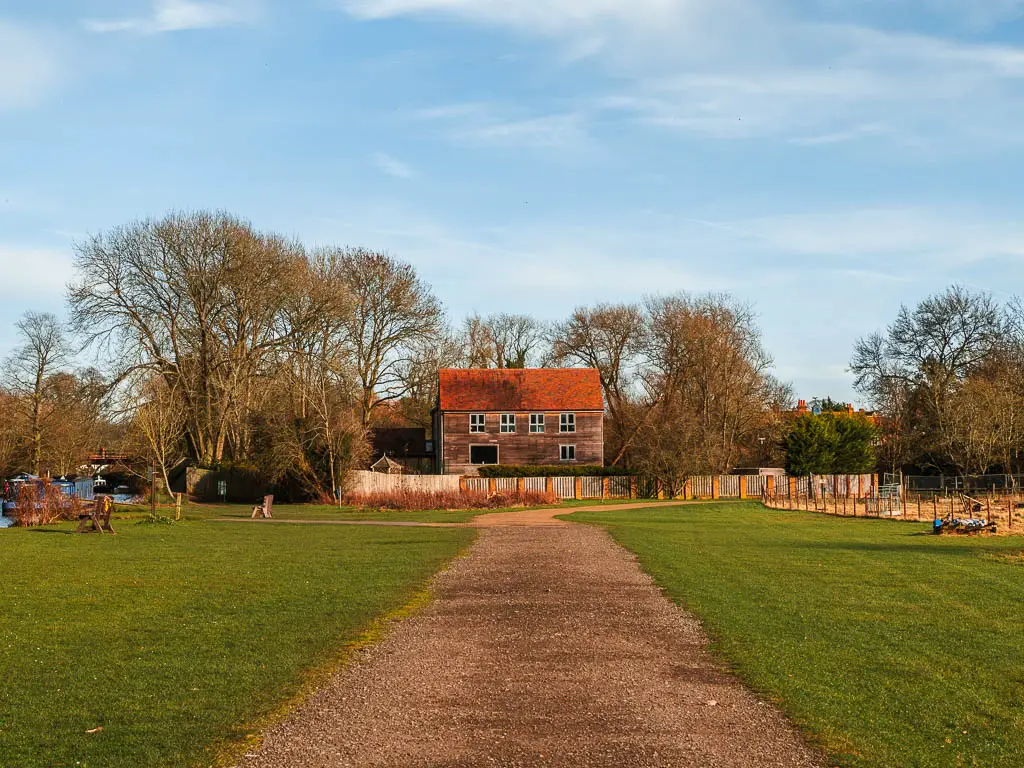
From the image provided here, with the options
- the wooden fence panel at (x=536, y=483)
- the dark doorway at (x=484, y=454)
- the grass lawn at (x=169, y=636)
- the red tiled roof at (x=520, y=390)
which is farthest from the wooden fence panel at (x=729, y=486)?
the grass lawn at (x=169, y=636)

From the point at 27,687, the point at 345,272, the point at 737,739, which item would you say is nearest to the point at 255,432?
the point at 345,272

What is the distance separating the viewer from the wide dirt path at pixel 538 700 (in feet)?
22.1

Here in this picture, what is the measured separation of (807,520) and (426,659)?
30.8 metres

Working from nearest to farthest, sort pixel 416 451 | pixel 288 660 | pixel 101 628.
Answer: pixel 288 660 < pixel 101 628 < pixel 416 451

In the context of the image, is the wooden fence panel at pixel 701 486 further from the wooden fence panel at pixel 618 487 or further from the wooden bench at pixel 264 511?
the wooden bench at pixel 264 511

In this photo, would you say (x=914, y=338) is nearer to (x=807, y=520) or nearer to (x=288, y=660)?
(x=807, y=520)

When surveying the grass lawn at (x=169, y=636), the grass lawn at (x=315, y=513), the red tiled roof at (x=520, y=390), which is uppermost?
the red tiled roof at (x=520, y=390)

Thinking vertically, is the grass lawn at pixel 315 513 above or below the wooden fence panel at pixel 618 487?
below

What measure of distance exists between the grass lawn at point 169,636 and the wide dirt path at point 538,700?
0.71 meters

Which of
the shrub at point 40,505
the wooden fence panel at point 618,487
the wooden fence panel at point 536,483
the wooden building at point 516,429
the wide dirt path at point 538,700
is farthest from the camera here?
the wooden building at point 516,429

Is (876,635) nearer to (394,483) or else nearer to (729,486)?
(394,483)

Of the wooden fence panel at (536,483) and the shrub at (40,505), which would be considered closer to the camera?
the shrub at (40,505)

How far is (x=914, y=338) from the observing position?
64.6 metres

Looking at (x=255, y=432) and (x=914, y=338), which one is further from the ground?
(x=914, y=338)
